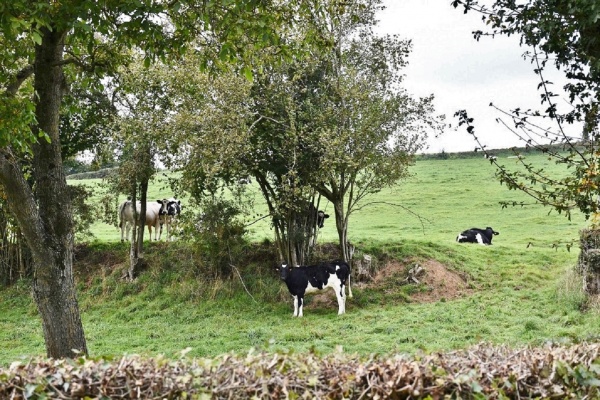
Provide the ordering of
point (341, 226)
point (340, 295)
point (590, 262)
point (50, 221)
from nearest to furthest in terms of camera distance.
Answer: point (50, 221) < point (590, 262) < point (340, 295) < point (341, 226)

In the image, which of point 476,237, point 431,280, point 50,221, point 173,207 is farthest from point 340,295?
point 173,207

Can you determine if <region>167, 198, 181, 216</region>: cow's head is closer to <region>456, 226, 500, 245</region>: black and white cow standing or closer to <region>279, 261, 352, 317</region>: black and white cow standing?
<region>279, 261, 352, 317</region>: black and white cow standing

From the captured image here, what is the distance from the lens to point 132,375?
4.41 meters

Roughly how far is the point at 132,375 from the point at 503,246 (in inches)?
838

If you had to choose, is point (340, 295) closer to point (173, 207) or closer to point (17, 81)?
point (17, 81)

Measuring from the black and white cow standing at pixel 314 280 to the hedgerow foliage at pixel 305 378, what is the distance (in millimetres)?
11934

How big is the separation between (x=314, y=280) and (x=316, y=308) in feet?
3.15

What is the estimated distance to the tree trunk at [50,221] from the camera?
812 centimetres

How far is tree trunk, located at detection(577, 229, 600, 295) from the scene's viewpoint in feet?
48.8

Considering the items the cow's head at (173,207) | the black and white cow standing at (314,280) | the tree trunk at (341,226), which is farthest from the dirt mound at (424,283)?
the cow's head at (173,207)

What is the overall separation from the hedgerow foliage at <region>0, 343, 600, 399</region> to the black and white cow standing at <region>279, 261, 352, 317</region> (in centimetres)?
1193

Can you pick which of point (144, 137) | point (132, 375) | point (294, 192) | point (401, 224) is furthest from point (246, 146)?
point (401, 224)

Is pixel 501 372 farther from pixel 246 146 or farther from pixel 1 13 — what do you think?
pixel 246 146

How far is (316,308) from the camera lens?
56.7 feet
